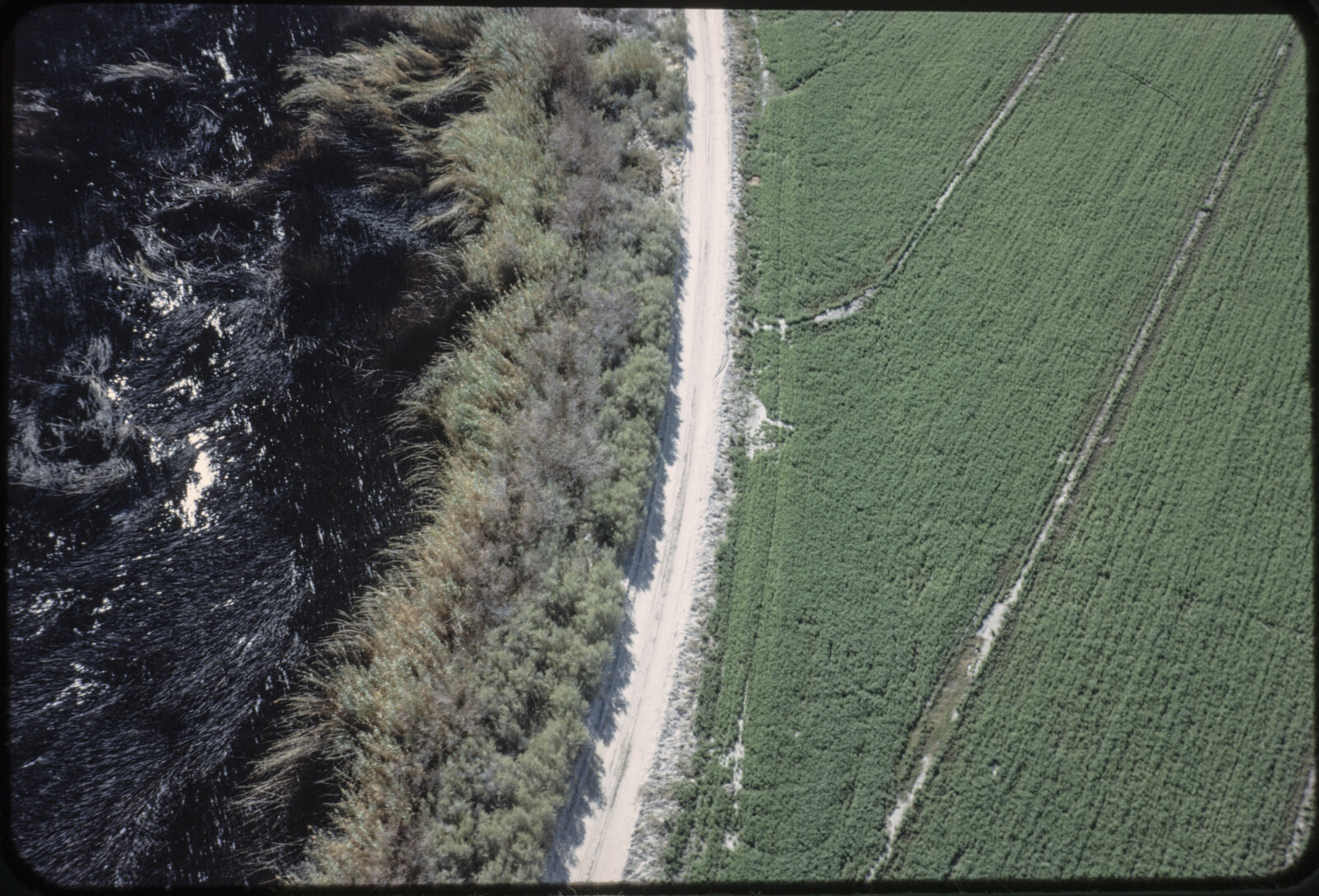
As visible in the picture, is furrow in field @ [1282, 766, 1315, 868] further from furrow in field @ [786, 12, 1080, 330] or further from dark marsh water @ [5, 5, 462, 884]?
dark marsh water @ [5, 5, 462, 884]

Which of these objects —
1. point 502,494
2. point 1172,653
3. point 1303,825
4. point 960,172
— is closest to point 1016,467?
point 1172,653

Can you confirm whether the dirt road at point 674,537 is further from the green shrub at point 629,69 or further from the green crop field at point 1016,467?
the green shrub at point 629,69

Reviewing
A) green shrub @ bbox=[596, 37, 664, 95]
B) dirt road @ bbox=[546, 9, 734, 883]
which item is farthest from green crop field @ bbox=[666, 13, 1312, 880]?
green shrub @ bbox=[596, 37, 664, 95]

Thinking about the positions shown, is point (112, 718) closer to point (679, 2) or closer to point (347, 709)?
point (347, 709)

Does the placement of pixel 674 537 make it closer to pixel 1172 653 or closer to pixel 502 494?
pixel 502 494

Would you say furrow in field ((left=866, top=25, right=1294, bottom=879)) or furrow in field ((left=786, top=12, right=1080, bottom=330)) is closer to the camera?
furrow in field ((left=866, top=25, right=1294, bottom=879))

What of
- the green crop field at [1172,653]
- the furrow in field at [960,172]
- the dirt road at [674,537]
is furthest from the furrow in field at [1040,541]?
the furrow in field at [960,172]
